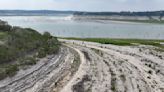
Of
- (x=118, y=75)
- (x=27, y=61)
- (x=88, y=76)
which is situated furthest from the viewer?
(x=27, y=61)

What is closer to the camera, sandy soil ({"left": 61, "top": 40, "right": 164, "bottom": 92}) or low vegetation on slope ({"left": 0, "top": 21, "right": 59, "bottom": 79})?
sandy soil ({"left": 61, "top": 40, "right": 164, "bottom": 92})

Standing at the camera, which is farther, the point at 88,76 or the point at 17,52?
the point at 17,52

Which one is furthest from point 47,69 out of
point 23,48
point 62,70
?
point 23,48

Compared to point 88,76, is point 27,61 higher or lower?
lower

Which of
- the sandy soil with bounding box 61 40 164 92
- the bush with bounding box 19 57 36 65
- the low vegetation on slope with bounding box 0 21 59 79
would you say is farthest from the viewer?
the bush with bounding box 19 57 36 65

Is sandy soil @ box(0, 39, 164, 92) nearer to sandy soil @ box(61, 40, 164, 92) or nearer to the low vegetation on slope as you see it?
sandy soil @ box(61, 40, 164, 92)

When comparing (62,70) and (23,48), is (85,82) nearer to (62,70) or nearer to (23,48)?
(62,70)

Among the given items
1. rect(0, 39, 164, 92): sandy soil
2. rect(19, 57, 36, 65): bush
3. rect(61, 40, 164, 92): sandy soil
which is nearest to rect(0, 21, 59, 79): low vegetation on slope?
rect(19, 57, 36, 65): bush

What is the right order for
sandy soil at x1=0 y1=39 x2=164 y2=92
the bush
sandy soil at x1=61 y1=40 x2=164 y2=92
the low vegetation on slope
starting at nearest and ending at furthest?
sandy soil at x1=0 y1=39 x2=164 y2=92 < sandy soil at x1=61 y1=40 x2=164 y2=92 < the low vegetation on slope < the bush

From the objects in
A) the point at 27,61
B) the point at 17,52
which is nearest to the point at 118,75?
the point at 27,61

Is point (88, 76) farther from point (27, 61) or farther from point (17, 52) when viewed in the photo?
point (17, 52)

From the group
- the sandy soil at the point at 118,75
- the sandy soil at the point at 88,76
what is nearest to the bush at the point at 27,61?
the sandy soil at the point at 88,76
